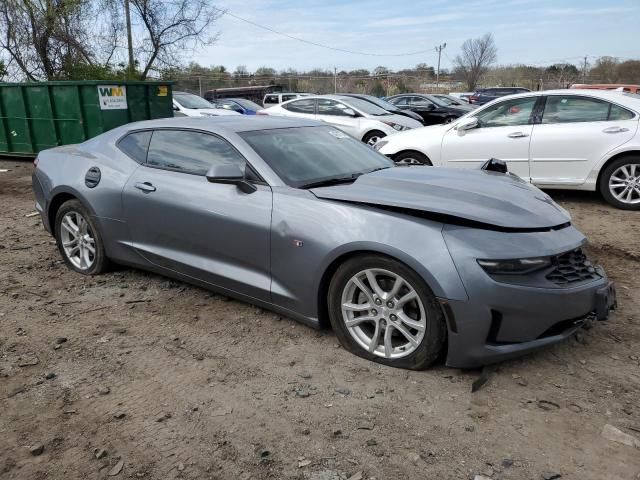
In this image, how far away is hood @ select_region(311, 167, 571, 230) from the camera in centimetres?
305

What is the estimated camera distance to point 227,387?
304cm

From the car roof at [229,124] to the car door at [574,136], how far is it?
12.8 feet

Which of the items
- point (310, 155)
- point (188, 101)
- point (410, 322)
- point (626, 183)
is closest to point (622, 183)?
point (626, 183)

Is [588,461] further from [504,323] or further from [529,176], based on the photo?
[529,176]

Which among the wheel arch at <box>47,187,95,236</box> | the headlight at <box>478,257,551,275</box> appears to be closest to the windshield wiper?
the headlight at <box>478,257,551,275</box>

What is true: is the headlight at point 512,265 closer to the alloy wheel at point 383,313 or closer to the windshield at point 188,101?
the alloy wheel at point 383,313

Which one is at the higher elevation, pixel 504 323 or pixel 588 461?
pixel 504 323

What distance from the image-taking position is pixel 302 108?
41.6 feet

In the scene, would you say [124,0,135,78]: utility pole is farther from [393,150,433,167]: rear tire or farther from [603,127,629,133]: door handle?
[603,127,629,133]: door handle

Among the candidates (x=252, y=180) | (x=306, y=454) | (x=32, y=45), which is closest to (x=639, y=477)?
(x=306, y=454)

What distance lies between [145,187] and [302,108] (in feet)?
29.5

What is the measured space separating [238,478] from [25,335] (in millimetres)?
2191

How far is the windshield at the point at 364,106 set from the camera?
12031 mm

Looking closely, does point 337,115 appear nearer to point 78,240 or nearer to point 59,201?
point 59,201
